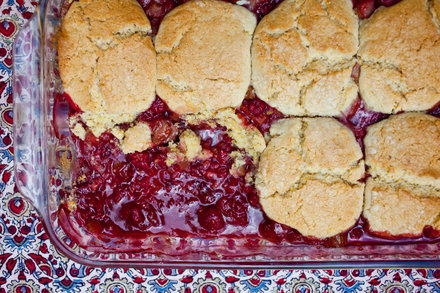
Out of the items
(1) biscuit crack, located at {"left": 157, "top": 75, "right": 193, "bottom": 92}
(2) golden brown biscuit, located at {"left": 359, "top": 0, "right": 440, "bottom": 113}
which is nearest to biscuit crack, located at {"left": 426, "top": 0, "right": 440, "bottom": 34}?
(2) golden brown biscuit, located at {"left": 359, "top": 0, "right": 440, "bottom": 113}

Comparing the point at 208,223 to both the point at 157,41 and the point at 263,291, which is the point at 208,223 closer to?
the point at 263,291

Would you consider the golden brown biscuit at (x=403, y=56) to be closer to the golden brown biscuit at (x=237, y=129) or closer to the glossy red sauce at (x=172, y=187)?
the glossy red sauce at (x=172, y=187)

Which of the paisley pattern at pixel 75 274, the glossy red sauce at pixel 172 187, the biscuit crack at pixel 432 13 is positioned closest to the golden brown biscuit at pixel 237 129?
the glossy red sauce at pixel 172 187

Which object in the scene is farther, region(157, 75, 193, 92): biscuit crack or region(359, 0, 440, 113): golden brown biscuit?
region(157, 75, 193, 92): biscuit crack

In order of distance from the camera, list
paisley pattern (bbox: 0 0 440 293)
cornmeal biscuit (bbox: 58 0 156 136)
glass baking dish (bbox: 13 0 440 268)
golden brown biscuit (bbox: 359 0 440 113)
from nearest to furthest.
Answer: golden brown biscuit (bbox: 359 0 440 113) → cornmeal biscuit (bbox: 58 0 156 136) → glass baking dish (bbox: 13 0 440 268) → paisley pattern (bbox: 0 0 440 293)

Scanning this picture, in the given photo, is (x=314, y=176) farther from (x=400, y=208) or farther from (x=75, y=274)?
(x=75, y=274)

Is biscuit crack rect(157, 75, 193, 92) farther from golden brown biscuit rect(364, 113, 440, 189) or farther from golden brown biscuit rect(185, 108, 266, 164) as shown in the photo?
golden brown biscuit rect(364, 113, 440, 189)

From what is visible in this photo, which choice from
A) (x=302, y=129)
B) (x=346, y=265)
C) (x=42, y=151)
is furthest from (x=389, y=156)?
(x=42, y=151)
